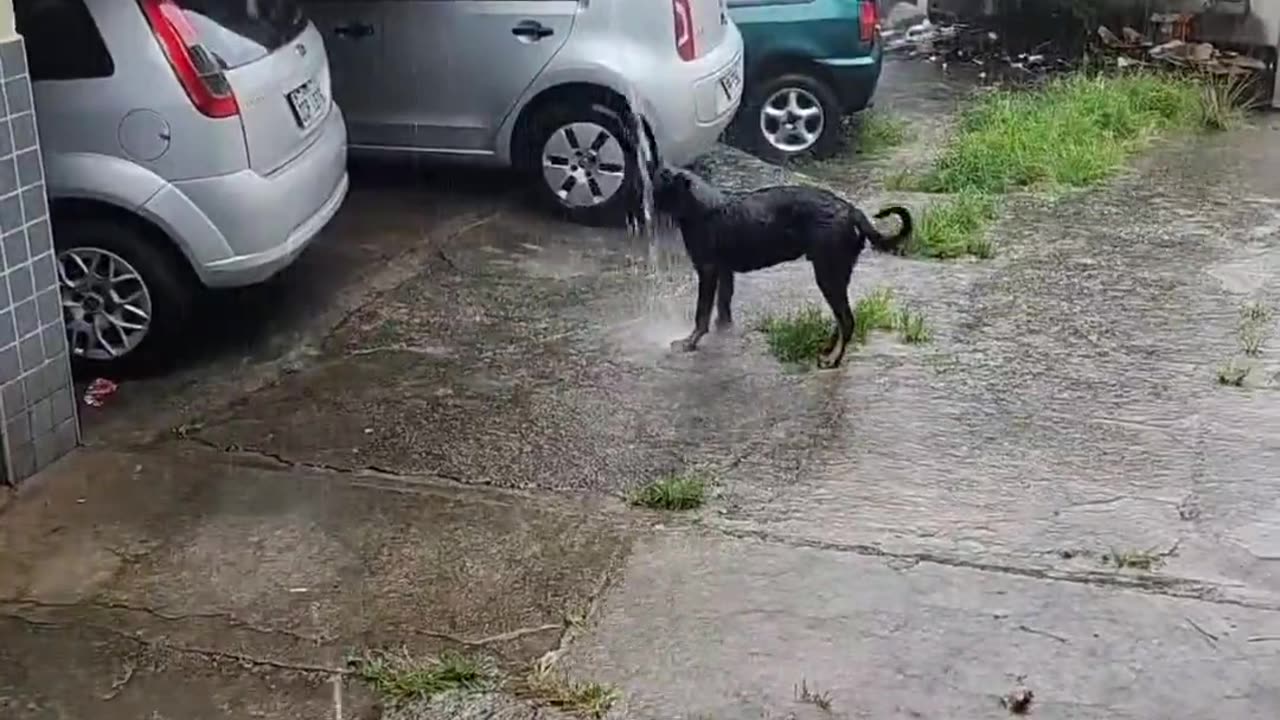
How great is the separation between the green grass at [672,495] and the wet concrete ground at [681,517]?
0.06 m

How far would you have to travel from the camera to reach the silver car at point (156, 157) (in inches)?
229

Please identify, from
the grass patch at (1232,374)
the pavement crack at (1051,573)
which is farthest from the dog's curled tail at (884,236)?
the pavement crack at (1051,573)

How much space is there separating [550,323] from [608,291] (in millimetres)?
553

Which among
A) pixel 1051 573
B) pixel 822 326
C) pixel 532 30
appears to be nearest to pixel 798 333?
pixel 822 326

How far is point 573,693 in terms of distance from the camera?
3.90 meters

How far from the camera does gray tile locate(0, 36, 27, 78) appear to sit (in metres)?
4.92

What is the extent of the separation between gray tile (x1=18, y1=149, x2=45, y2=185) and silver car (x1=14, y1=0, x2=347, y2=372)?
716 millimetres

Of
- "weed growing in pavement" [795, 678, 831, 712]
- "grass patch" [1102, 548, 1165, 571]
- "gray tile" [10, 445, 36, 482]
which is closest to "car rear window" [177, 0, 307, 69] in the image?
"gray tile" [10, 445, 36, 482]

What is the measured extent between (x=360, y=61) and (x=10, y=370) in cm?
397

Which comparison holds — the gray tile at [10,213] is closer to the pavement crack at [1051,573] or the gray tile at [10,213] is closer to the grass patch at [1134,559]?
the pavement crack at [1051,573]

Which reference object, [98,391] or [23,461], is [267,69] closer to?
[98,391]

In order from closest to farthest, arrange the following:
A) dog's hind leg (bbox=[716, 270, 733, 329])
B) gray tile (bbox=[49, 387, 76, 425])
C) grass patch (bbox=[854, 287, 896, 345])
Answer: gray tile (bbox=[49, 387, 76, 425]) < dog's hind leg (bbox=[716, 270, 733, 329]) < grass patch (bbox=[854, 287, 896, 345])

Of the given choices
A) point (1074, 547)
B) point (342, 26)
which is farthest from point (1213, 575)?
point (342, 26)

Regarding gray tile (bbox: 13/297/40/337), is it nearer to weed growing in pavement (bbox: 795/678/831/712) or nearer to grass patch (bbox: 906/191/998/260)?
weed growing in pavement (bbox: 795/678/831/712)
